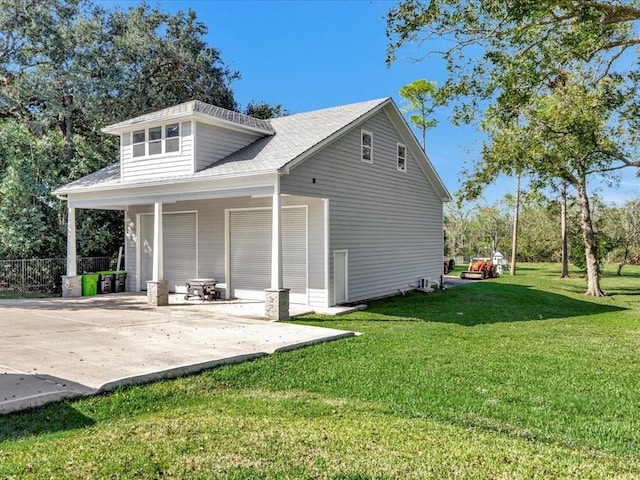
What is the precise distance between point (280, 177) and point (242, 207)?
12.9 ft

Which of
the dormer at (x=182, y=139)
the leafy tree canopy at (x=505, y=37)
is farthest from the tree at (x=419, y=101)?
the leafy tree canopy at (x=505, y=37)

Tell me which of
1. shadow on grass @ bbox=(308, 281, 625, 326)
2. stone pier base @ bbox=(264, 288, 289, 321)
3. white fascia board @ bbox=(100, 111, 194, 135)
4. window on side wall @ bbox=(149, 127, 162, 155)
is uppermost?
white fascia board @ bbox=(100, 111, 194, 135)

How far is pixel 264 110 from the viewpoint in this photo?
2853cm

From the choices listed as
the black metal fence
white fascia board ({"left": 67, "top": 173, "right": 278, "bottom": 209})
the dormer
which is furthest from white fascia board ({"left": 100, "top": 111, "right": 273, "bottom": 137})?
the black metal fence

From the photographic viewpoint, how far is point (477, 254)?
45.3m

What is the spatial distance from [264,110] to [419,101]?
1418 centimetres

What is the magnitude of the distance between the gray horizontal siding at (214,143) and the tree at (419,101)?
23.7m

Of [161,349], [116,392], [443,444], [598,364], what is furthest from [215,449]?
[598,364]

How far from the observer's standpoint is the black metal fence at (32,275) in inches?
692

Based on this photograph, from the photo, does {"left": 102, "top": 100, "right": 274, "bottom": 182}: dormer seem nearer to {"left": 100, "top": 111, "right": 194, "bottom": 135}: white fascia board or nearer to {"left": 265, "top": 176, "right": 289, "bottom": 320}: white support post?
{"left": 100, "top": 111, "right": 194, "bottom": 135}: white fascia board

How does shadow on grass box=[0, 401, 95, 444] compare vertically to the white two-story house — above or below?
below

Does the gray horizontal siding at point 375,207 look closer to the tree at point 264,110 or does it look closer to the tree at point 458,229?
the tree at point 264,110

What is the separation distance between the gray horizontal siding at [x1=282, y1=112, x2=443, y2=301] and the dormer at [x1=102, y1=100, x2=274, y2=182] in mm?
3244

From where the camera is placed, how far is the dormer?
13.6 metres
